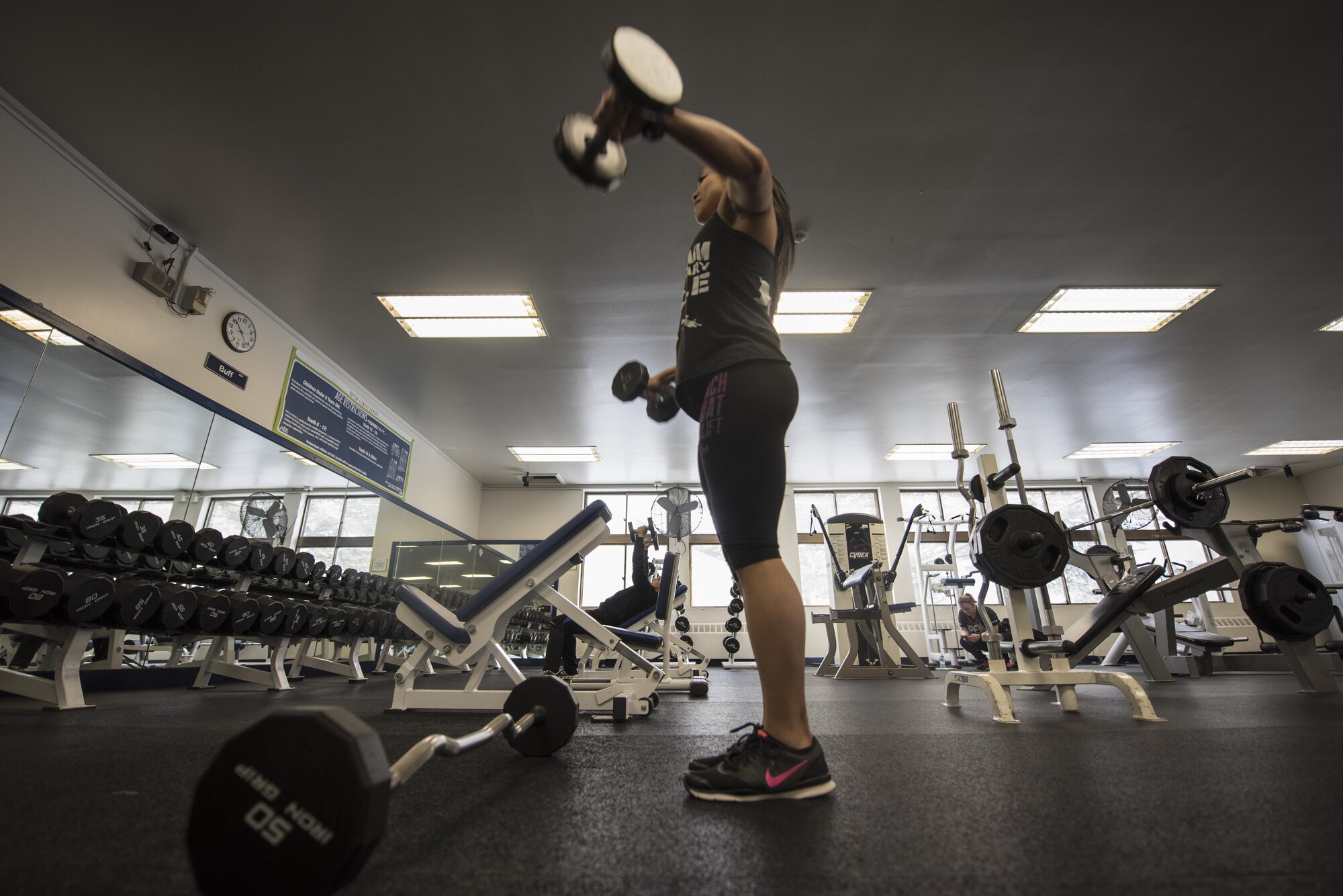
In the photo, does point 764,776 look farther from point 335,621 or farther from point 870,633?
point 870,633

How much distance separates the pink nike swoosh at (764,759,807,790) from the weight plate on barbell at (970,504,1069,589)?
1590 millimetres

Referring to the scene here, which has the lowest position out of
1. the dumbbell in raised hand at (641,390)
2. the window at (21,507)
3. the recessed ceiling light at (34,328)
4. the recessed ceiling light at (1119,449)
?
the window at (21,507)

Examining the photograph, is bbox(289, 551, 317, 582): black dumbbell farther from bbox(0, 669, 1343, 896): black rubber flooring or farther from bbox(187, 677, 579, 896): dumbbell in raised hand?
bbox(187, 677, 579, 896): dumbbell in raised hand

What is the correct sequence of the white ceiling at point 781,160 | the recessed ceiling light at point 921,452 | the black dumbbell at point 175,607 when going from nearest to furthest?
the white ceiling at point 781,160
the black dumbbell at point 175,607
the recessed ceiling light at point 921,452

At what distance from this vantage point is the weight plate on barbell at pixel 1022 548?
2146 mm

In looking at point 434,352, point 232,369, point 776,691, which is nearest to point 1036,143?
point 776,691

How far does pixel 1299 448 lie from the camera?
24.9 feet

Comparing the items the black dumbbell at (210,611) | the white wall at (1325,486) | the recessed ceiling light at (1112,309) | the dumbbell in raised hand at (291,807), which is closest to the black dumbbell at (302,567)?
the black dumbbell at (210,611)

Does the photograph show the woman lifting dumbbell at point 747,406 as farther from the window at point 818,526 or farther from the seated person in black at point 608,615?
the window at point 818,526

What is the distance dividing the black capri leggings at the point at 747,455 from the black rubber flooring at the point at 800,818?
420mm

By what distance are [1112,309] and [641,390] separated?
4625mm

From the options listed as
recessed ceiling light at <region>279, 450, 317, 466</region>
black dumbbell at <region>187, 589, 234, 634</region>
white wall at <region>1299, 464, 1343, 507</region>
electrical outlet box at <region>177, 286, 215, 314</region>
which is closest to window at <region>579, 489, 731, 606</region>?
recessed ceiling light at <region>279, 450, 317, 466</region>

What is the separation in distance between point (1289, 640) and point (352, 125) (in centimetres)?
506

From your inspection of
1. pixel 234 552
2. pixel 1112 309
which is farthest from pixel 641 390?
pixel 1112 309
